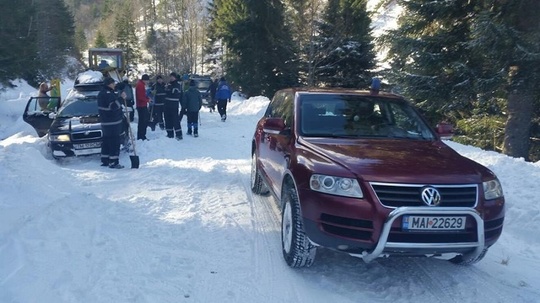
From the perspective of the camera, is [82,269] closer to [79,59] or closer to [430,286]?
[430,286]

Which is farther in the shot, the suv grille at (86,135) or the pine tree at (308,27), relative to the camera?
the pine tree at (308,27)

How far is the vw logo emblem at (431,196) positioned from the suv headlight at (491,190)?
23.3 inches

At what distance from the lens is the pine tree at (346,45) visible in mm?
25938

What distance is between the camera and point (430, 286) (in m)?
4.37

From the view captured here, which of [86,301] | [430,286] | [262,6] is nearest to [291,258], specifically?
[430,286]

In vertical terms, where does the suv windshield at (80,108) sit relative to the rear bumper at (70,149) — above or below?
above

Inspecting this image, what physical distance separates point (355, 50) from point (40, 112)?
17.4 metres

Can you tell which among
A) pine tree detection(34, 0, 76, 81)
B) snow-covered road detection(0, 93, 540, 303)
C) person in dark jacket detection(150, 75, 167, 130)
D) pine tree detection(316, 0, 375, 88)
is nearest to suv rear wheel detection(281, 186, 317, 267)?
snow-covered road detection(0, 93, 540, 303)

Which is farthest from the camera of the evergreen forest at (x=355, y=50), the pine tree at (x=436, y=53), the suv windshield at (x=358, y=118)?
the pine tree at (x=436, y=53)

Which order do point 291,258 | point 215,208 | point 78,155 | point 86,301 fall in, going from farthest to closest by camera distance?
point 78,155, point 215,208, point 291,258, point 86,301

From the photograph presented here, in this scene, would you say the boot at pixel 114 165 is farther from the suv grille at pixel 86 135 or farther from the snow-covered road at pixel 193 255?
the snow-covered road at pixel 193 255

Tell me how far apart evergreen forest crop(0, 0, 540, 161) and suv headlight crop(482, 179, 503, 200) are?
728 centimetres

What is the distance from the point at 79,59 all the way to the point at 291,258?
64914mm

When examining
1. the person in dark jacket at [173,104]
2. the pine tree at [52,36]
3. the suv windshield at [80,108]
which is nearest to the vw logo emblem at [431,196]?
the suv windshield at [80,108]
